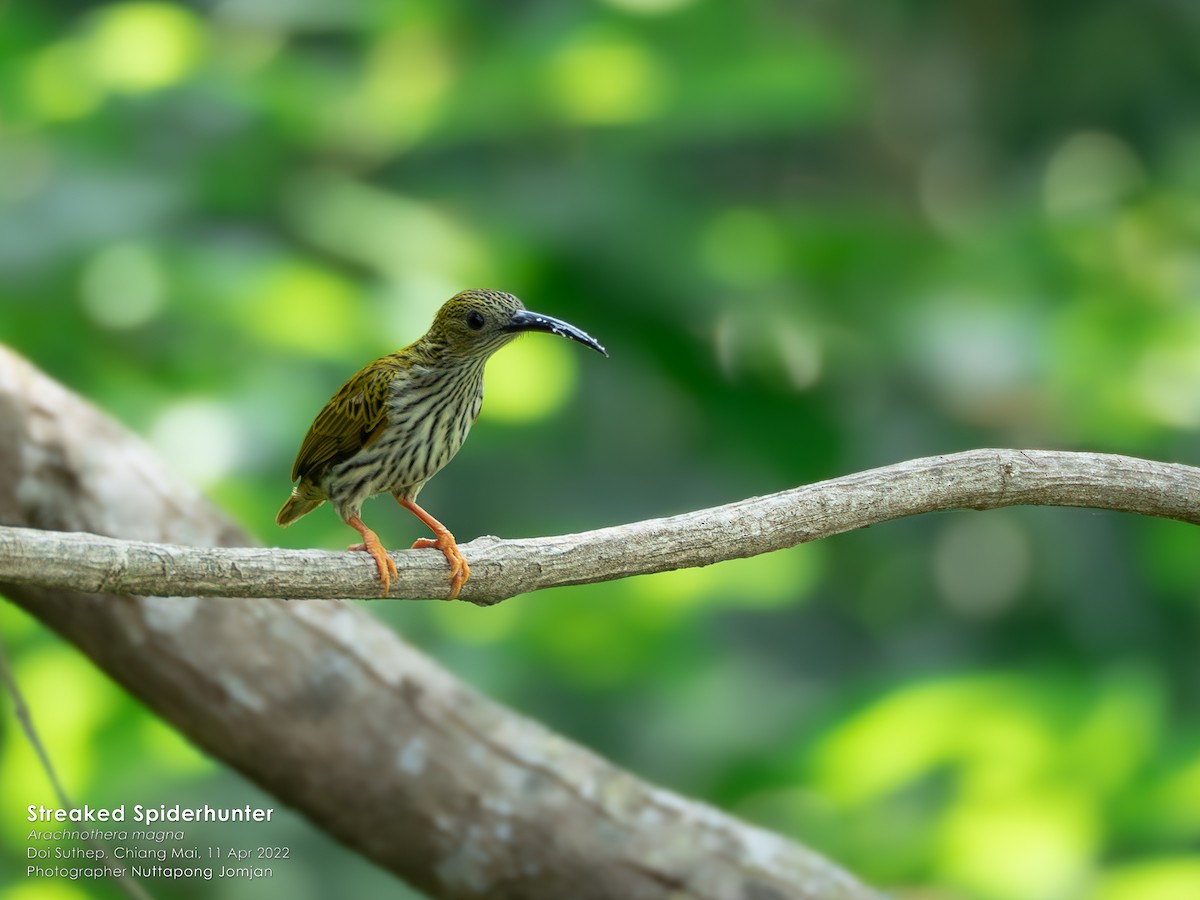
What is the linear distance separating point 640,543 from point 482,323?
2.97 feet

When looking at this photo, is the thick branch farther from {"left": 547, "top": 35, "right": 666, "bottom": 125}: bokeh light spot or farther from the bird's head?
{"left": 547, "top": 35, "right": 666, "bottom": 125}: bokeh light spot

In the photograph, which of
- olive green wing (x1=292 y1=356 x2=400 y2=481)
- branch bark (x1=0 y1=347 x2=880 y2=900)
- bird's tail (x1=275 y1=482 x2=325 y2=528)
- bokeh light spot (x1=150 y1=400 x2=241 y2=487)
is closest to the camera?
olive green wing (x1=292 y1=356 x2=400 y2=481)

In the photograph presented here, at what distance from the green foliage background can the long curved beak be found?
7.06 feet

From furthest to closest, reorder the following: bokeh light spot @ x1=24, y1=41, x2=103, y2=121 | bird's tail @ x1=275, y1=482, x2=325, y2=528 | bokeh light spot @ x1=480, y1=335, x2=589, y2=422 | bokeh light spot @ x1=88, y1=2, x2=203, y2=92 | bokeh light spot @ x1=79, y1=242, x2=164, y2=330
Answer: bokeh light spot @ x1=88, y1=2, x2=203, y2=92
bokeh light spot @ x1=24, y1=41, x2=103, y2=121
bokeh light spot @ x1=480, y1=335, x2=589, y2=422
bokeh light spot @ x1=79, y1=242, x2=164, y2=330
bird's tail @ x1=275, y1=482, x2=325, y2=528

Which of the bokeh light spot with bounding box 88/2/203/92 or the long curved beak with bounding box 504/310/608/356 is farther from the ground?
the bokeh light spot with bounding box 88/2/203/92

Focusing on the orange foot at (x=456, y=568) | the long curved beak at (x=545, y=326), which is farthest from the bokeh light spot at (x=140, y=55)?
the orange foot at (x=456, y=568)

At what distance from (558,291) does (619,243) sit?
532 mm

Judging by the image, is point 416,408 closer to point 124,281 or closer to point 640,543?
point 640,543

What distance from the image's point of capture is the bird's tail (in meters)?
4.10

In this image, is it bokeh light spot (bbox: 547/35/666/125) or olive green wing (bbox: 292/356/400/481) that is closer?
olive green wing (bbox: 292/356/400/481)

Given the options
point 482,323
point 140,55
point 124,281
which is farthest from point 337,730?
point 140,55

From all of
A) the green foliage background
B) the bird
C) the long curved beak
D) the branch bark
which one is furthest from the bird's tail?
the green foliage background

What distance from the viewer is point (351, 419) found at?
12.2 feet

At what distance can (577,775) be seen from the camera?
413 centimetres
